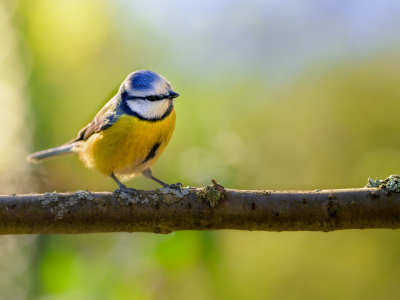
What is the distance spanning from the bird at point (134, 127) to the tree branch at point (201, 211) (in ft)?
0.93

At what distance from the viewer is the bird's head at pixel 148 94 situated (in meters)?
1.09

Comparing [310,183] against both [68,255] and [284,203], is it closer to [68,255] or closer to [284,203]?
[284,203]

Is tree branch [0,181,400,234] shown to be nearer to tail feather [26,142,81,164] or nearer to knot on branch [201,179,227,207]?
knot on branch [201,179,227,207]

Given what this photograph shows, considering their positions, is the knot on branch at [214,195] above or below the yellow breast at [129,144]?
below

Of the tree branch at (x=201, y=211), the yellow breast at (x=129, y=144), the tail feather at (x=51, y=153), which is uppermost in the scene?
the tail feather at (x=51, y=153)

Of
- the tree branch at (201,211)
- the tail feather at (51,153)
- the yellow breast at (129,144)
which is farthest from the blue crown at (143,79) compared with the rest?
the tail feather at (51,153)

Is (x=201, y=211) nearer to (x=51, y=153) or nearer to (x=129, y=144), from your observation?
(x=129, y=144)

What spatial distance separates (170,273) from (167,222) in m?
0.61

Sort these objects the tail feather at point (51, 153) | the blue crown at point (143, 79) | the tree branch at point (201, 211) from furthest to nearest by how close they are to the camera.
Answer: the tail feather at point (51, 153) < the blue crown at point (143, 79) < the tree branch at point (201, 211)

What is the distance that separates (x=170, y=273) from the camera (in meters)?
1.30

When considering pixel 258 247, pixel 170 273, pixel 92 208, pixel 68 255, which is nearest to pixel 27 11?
pixel 68 255

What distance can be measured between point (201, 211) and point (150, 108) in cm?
50

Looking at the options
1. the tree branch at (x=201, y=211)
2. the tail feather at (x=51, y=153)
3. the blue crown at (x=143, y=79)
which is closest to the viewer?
the tree branch at (x=201, y=211)

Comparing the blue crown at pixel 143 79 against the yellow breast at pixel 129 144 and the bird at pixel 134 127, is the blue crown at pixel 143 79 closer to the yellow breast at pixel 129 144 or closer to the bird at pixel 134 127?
the bird at pixel 134 127
